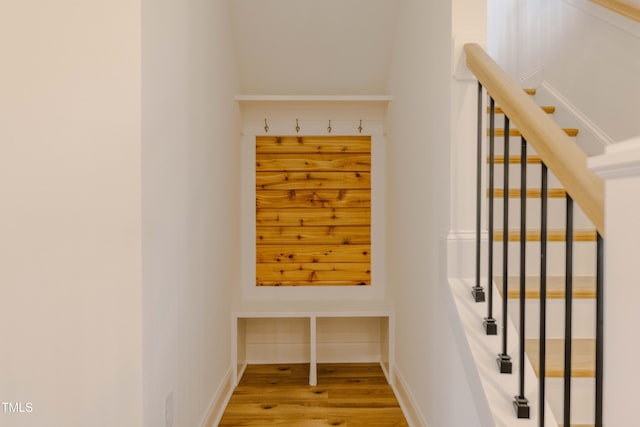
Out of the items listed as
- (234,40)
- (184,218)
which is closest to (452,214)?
(184,218)

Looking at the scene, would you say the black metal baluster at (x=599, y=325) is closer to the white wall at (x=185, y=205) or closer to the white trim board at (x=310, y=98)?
the white wall at (x=185, y=205)

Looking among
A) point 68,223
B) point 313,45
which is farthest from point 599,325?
point 313,45

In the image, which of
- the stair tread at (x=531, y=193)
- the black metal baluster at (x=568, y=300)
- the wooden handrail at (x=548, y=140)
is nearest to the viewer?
the wooden handrail at (x=548, y=140)

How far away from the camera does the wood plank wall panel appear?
10.8 ft

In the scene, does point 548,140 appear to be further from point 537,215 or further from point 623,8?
point 623,8

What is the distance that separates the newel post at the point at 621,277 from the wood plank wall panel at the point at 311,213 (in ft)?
8.55

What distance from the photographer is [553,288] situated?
167 cm

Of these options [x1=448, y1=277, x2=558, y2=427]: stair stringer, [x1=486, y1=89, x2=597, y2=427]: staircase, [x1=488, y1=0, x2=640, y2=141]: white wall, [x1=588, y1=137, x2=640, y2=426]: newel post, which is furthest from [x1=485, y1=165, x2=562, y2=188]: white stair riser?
[x1=588, y1=137, x2=640, y2=426]: newel post

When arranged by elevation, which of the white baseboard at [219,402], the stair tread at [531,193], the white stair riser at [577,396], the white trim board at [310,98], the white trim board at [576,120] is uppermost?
the white trim board at [310,98]

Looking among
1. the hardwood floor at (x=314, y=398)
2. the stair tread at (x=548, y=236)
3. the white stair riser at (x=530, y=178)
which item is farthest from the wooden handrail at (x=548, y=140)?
the hardwood floor at (x=314, y=398)

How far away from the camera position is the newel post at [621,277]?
2.15ft

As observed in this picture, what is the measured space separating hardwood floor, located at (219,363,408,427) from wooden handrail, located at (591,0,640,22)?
7.42ft

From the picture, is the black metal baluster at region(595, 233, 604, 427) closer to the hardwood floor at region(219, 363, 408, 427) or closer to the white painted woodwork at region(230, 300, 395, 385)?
the hardwood floor at region(219, 363, 408, 427)

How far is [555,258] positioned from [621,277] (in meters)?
1.34
